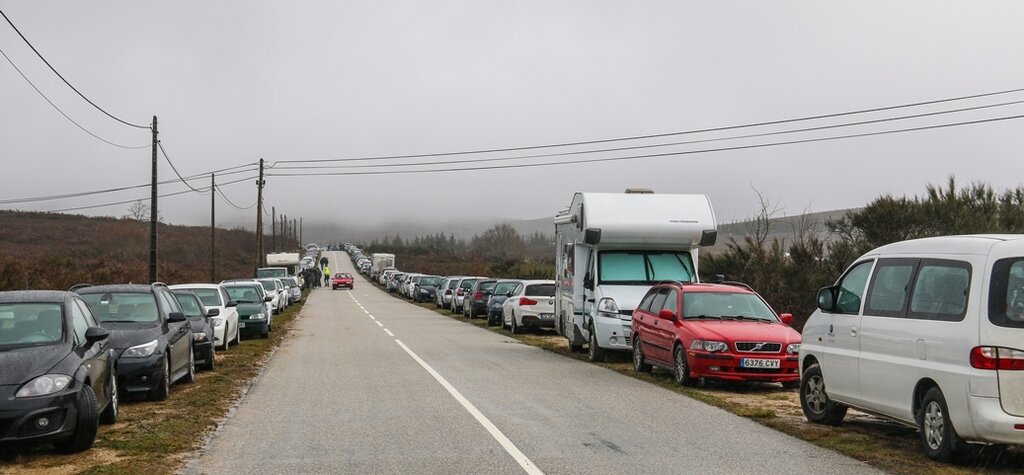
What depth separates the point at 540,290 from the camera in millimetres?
28578

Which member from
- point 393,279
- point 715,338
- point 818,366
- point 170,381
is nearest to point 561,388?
point 715,338

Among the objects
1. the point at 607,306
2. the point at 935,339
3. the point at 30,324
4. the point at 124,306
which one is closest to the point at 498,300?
the point at 607,306

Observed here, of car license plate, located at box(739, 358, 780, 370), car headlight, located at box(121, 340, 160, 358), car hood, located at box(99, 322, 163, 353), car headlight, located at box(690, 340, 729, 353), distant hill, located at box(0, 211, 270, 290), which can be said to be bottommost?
car license plate, located at box(739, 358, 780, 370)

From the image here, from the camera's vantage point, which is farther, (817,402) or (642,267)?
(642,267)

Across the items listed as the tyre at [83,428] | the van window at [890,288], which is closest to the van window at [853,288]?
the van window at [890,288]

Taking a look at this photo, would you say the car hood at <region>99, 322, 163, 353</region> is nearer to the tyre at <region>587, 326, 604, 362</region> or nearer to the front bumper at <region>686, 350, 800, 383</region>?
the front bumper at <region>686, 350, 800, 383</region>

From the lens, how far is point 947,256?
28.3 feet

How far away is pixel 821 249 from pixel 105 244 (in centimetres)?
8007

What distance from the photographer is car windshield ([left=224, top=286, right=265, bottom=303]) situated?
27.6 m

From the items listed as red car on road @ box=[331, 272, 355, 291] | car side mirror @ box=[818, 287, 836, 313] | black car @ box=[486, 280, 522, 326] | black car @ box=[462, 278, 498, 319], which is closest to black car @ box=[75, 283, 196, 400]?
car side mirror @ box=[818, 287, 836, 313]

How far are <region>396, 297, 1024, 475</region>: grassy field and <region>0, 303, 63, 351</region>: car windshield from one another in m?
7.52

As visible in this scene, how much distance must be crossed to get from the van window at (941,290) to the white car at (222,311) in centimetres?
1573

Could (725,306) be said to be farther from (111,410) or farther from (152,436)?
(111,410)

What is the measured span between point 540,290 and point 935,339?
66.9 feet
